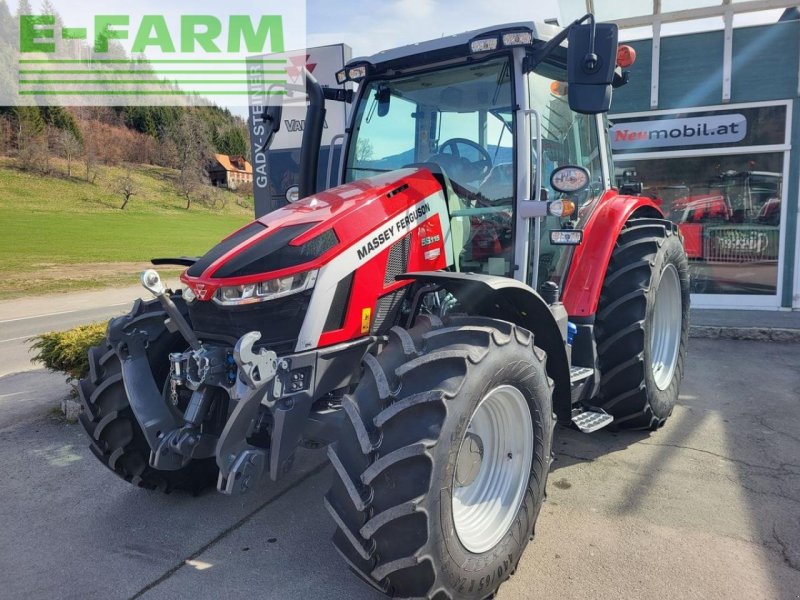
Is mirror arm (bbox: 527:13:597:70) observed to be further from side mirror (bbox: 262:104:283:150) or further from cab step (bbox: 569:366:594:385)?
cab step (bbox: 569:366:594:385)

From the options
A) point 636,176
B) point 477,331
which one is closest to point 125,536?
point 477,331

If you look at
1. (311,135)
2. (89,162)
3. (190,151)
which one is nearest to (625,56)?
(311,135)

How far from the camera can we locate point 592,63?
2.72m

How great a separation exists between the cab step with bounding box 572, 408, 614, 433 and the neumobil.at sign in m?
5.82

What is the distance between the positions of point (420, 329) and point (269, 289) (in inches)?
24.9

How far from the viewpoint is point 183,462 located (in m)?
2.69

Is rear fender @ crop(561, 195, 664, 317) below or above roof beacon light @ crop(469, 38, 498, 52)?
below

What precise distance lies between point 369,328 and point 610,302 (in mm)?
1807

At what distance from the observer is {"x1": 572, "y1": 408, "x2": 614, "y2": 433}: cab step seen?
326cm

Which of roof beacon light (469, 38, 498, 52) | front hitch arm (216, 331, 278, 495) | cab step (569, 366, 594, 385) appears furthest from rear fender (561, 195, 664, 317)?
front hitch arm (216, 331, 278, 495)

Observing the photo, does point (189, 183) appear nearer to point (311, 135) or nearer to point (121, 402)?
point (311, 135)

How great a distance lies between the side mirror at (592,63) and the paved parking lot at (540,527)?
197 cm

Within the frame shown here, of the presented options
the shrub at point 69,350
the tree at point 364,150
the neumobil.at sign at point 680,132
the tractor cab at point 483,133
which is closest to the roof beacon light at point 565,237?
the tractor cab at point 483,133

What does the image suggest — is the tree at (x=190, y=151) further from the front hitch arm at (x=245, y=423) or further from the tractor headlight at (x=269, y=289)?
the front hitch arm at (x=245, y=423)
